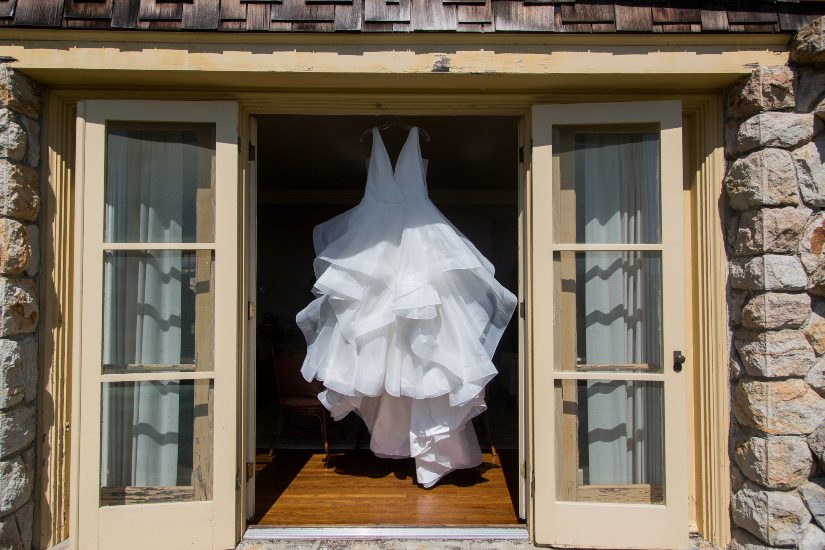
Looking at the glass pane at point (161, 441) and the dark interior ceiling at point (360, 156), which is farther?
the dark interior ceiling at point (360, 156)

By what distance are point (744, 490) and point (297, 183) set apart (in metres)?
4.94

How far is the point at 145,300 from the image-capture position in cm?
243

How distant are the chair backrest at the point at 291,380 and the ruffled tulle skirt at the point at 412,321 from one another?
0.84m

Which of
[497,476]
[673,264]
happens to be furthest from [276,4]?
[497,476]

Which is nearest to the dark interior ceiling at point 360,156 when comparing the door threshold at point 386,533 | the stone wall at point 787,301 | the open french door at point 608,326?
the open french door at point 608,326

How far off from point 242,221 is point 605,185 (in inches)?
64.8

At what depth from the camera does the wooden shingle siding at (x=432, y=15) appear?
86.7 inches

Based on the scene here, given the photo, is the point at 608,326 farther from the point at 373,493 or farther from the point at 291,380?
the point at 291,380

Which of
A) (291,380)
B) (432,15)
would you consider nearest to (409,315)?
(432,15)

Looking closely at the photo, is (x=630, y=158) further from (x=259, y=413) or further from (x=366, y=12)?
(x=259, y=413)

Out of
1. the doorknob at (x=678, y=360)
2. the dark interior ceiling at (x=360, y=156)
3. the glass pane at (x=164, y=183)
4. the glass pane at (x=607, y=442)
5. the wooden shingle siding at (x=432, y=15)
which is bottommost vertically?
the glass pane at (x=607, y=442)

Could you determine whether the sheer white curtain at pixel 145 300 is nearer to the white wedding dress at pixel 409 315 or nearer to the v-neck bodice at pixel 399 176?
the white wedding dress at pixel 409 315

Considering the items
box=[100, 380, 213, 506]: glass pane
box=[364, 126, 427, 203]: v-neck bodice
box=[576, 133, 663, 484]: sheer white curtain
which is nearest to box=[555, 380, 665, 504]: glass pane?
box=[576, 133, 663, 484]: sheer white curtain

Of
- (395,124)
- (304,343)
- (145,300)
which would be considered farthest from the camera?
(304,343)
